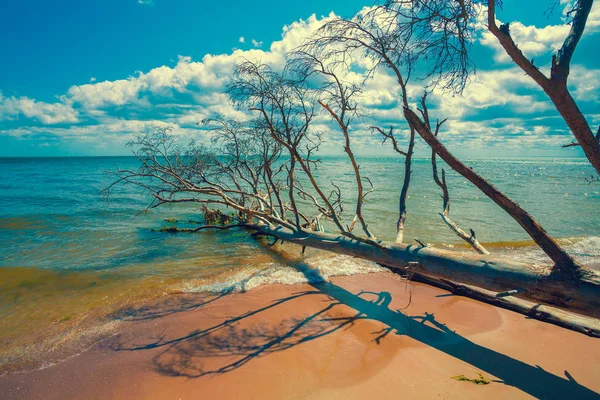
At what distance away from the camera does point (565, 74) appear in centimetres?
283

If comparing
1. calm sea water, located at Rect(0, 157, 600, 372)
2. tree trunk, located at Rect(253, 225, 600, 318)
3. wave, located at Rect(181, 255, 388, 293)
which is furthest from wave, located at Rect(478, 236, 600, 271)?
tree trunk, located at Rect(253, 225, 600, 318)

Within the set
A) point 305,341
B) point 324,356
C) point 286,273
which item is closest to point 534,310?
point 324,356

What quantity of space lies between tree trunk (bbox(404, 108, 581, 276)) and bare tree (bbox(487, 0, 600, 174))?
88 cm

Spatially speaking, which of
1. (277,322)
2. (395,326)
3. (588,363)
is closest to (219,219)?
(277,322)

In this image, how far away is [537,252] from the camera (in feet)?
29.5

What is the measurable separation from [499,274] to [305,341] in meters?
2.73

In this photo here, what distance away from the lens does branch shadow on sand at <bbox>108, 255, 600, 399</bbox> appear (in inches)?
136

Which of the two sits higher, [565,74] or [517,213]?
[565,74]

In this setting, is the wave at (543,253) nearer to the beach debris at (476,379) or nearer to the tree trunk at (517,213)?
the tree trunk at (517,213)

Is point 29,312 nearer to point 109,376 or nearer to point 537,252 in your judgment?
point 109,376

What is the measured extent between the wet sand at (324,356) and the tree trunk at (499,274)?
2.66 ft

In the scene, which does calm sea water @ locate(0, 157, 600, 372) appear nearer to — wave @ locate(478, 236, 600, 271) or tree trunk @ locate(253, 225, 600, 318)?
wave @ locate(478, 236, 600, 271)

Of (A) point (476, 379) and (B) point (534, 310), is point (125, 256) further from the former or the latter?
(B) point (534, 310)

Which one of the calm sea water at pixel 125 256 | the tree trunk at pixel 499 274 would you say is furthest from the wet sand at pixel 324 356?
the calm sea water at pixel 125 256
